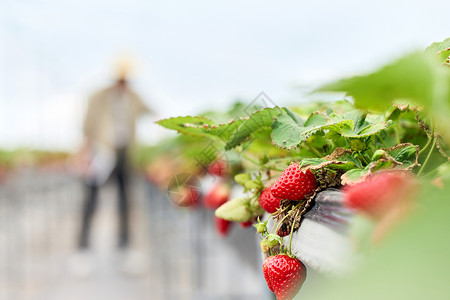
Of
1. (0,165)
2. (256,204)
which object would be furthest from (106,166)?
(256,204)

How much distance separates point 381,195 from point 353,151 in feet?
0.61

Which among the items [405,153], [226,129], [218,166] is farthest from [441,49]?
[218,166]

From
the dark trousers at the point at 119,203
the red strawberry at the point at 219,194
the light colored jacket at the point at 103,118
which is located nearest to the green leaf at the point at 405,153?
the red strawberry at the point at 219,194

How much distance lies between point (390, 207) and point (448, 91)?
0.22ft

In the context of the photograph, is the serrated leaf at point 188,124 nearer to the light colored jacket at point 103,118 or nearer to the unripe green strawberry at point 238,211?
the unripe green strawberry at point 238,211

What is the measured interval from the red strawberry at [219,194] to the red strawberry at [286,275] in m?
0.58

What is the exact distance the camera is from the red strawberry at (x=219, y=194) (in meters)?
1.04

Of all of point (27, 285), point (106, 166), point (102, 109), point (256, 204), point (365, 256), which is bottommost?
point (27, 285)

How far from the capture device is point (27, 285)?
335 cm

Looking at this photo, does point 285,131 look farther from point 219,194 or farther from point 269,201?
point 219,194

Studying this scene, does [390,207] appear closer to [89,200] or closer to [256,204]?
[256,204]

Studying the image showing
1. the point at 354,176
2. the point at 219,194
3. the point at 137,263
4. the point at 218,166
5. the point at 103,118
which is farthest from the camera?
the point at 103,118

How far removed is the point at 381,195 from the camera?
0.27m

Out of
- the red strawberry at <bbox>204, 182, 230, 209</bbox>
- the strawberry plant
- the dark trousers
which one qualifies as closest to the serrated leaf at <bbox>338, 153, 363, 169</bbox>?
the strawberry plant
